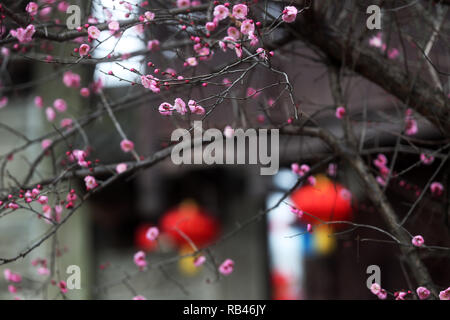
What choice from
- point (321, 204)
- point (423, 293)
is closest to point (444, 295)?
point (423, 293)

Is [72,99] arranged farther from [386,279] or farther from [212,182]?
[386,279]

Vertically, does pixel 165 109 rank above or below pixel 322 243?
below

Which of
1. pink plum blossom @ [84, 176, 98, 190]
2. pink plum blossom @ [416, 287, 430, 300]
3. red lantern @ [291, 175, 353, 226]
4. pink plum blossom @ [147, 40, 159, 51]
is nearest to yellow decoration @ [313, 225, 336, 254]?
red lantern @ [291, 175, 353, 226]

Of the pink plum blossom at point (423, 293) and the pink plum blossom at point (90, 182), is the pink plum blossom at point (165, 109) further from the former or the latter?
the pink plum blossom at point (423, 293)

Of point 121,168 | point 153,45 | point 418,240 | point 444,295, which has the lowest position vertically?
point 444,295

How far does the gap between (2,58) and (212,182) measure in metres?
→ 4.12

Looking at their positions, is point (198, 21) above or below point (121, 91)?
below

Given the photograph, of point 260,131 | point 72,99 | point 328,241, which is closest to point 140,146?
point 72,99

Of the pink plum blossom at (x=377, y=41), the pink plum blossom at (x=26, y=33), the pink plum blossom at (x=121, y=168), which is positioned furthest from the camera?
the pink plum blossom at (x=377, y=41)

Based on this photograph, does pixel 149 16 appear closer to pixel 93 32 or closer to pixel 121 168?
pixel 93 32

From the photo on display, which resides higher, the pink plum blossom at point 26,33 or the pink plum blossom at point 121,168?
the pink plum blossom at point 26,33

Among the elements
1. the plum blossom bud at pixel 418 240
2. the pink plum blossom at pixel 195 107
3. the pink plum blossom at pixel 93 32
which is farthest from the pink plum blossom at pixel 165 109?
the plum blossom bud at pixel 418 240

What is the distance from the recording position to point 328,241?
702 cm

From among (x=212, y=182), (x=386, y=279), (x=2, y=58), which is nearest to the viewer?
(x=2, y=58)
